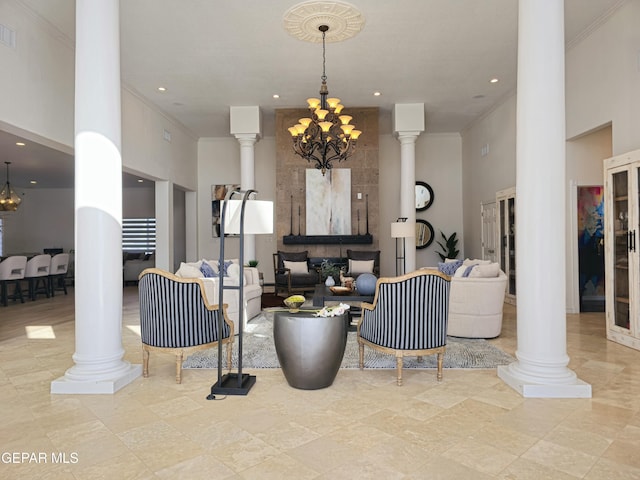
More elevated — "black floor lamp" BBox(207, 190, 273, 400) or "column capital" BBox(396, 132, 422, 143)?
"column capital" BBox(396, 132, 422, 143)

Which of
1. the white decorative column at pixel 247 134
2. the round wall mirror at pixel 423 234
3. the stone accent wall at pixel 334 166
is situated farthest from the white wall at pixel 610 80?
the white decorative column at pixel 247 134

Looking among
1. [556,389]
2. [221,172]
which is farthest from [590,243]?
[221,172]

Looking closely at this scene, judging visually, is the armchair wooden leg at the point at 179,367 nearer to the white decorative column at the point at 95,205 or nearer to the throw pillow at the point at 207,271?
the white decorative column at the point at 95,205

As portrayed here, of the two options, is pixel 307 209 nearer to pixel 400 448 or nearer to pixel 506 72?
pixel 506 72

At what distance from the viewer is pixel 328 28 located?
17.5 feet

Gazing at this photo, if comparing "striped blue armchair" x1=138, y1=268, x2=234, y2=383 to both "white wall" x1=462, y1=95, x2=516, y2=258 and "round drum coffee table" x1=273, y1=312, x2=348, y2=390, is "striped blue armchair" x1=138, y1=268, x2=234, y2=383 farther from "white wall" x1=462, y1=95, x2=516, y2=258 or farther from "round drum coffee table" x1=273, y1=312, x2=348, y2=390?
"white wall" x1=462, y1=95, x2=516, y2=258

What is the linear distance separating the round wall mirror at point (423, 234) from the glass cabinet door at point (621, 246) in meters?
5.81

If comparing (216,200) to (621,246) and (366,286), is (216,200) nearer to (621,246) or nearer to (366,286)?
(366,286)

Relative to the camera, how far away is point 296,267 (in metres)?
8.42

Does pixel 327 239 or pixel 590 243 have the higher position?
pixel 327 239

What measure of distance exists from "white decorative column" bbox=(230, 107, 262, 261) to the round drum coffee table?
576 cm

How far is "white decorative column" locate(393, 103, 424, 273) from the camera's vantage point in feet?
27.9

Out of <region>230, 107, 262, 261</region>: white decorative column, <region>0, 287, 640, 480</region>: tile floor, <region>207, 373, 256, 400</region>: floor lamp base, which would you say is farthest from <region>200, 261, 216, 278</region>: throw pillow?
<region>230, 107, 262, 261</region>: white decorative column

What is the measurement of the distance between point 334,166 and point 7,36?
6153mm
